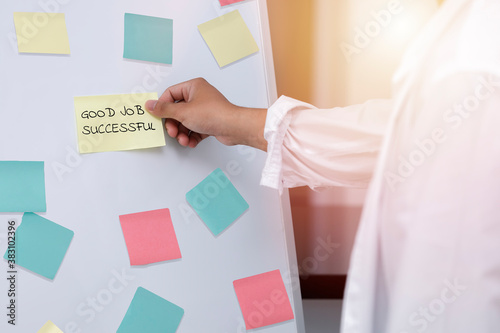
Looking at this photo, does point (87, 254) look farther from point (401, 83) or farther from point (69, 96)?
point (401, 83)

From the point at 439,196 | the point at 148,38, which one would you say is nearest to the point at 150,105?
the point at 148,38

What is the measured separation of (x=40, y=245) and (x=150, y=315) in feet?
0.65

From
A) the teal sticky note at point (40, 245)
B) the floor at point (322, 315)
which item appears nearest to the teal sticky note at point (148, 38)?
the teal sticky note at point (40, 245)

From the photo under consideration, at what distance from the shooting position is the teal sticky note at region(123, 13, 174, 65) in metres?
0.73

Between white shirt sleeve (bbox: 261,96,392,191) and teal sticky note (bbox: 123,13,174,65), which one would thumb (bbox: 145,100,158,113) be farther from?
white shirt sleeve (bbox: 261,96,392,191)

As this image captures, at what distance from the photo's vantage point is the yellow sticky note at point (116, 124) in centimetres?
69

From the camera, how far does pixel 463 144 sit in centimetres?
45

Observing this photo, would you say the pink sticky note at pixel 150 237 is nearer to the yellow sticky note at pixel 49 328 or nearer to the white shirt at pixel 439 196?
the yellow sticky note at pixel 49 328

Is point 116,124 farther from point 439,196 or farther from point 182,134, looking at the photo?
point 439,196

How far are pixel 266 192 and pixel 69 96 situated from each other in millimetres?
365

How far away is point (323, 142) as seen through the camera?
0.64m

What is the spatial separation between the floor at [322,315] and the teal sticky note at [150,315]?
688mm

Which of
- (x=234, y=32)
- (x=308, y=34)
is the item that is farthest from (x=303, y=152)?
(x=308, y=34)

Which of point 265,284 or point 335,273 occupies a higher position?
point 265,284
